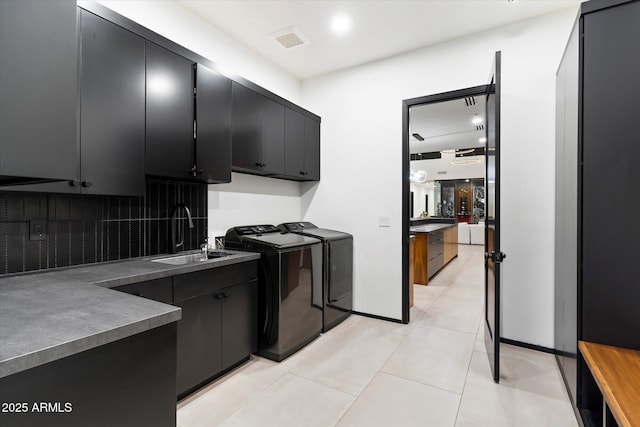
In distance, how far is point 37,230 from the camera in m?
1.87

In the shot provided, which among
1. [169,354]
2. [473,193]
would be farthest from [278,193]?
[473,193]

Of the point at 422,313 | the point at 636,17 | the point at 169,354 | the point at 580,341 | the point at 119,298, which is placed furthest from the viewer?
the point at 422,313

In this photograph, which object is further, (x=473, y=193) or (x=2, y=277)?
(x=473, y=193)

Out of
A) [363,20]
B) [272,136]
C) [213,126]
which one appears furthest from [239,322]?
[363,20]

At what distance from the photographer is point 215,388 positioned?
220 cm

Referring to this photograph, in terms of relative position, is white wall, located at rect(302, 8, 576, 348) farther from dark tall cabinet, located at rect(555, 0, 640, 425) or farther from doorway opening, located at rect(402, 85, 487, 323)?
dark tall cabinet, located at rect(555, 0, 640, 425)

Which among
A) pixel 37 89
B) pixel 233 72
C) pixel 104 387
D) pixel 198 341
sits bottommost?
pixel 198 341

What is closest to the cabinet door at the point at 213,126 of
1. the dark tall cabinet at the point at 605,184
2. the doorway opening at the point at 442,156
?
the doorway opening at the point at 442,156

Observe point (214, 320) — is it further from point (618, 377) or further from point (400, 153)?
point (400, 153)

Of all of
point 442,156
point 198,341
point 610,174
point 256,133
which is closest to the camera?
point 610,174

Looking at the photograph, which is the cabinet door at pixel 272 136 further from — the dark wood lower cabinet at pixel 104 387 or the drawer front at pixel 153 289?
the dark wood lower cabinet at pixel 104 387

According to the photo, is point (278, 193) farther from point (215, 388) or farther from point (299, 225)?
point (215, 388)

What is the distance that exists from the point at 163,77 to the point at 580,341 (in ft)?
10.3

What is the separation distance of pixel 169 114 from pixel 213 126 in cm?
35
